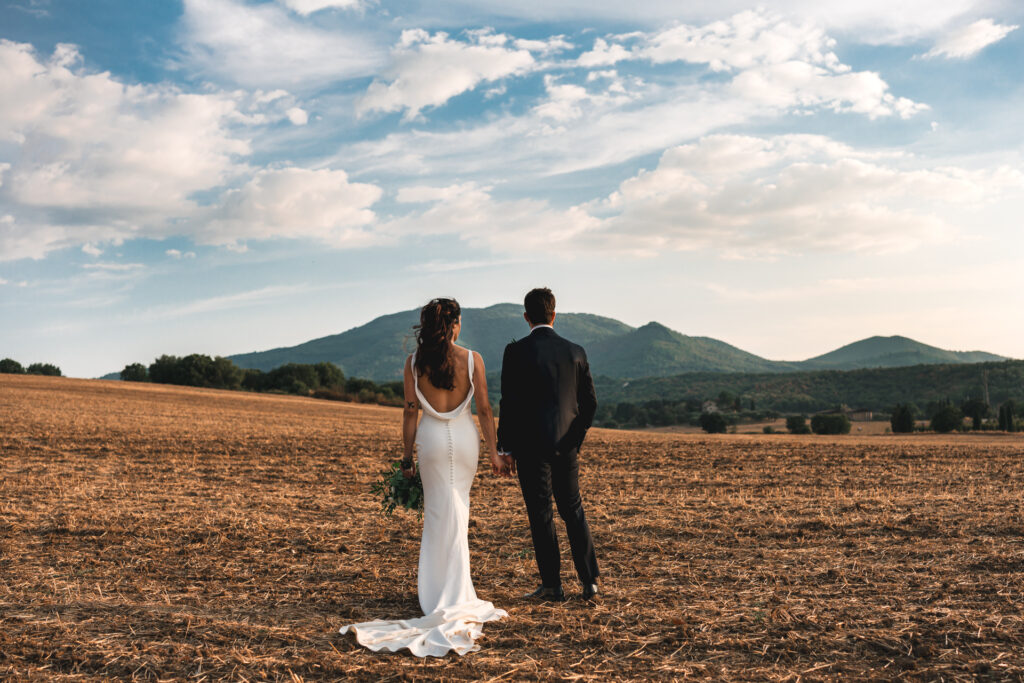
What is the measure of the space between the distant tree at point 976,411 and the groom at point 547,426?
175 feet

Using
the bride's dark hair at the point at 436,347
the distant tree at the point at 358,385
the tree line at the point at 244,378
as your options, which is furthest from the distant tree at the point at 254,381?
the bride's dark hair at the point at 436,347

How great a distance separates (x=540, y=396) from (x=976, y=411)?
6132cm

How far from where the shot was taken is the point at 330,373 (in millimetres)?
84062

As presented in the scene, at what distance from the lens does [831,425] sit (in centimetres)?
5388

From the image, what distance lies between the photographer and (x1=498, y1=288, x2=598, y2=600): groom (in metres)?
5.85

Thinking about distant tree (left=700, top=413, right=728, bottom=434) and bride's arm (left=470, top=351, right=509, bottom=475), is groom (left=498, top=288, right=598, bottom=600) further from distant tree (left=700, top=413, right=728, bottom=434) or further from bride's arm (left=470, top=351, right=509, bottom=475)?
distant tree (left=700, top=413, right=728, bottom=434)

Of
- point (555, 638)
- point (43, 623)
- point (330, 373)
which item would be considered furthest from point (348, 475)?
point (330, 373)

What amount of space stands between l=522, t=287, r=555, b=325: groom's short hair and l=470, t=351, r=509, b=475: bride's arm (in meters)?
0.59

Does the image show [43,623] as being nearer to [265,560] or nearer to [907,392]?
[265,560]

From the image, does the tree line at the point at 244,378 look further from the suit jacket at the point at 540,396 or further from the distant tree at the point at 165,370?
the suit jacket at the point at 540,396

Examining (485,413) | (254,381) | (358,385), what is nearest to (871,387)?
(358,385)

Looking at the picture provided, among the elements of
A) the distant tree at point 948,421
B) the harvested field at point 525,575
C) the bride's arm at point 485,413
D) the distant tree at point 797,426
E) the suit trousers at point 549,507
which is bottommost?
the distant tree at point 797,426

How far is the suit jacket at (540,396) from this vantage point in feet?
19.1

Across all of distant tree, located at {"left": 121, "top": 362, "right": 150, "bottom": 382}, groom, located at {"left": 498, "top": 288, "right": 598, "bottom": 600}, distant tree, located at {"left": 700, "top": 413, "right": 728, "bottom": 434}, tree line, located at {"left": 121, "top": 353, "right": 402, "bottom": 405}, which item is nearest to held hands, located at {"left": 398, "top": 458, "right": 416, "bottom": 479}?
groom, located at {"left": 498, "top": 288, "right": 598, "bottom": 600}
